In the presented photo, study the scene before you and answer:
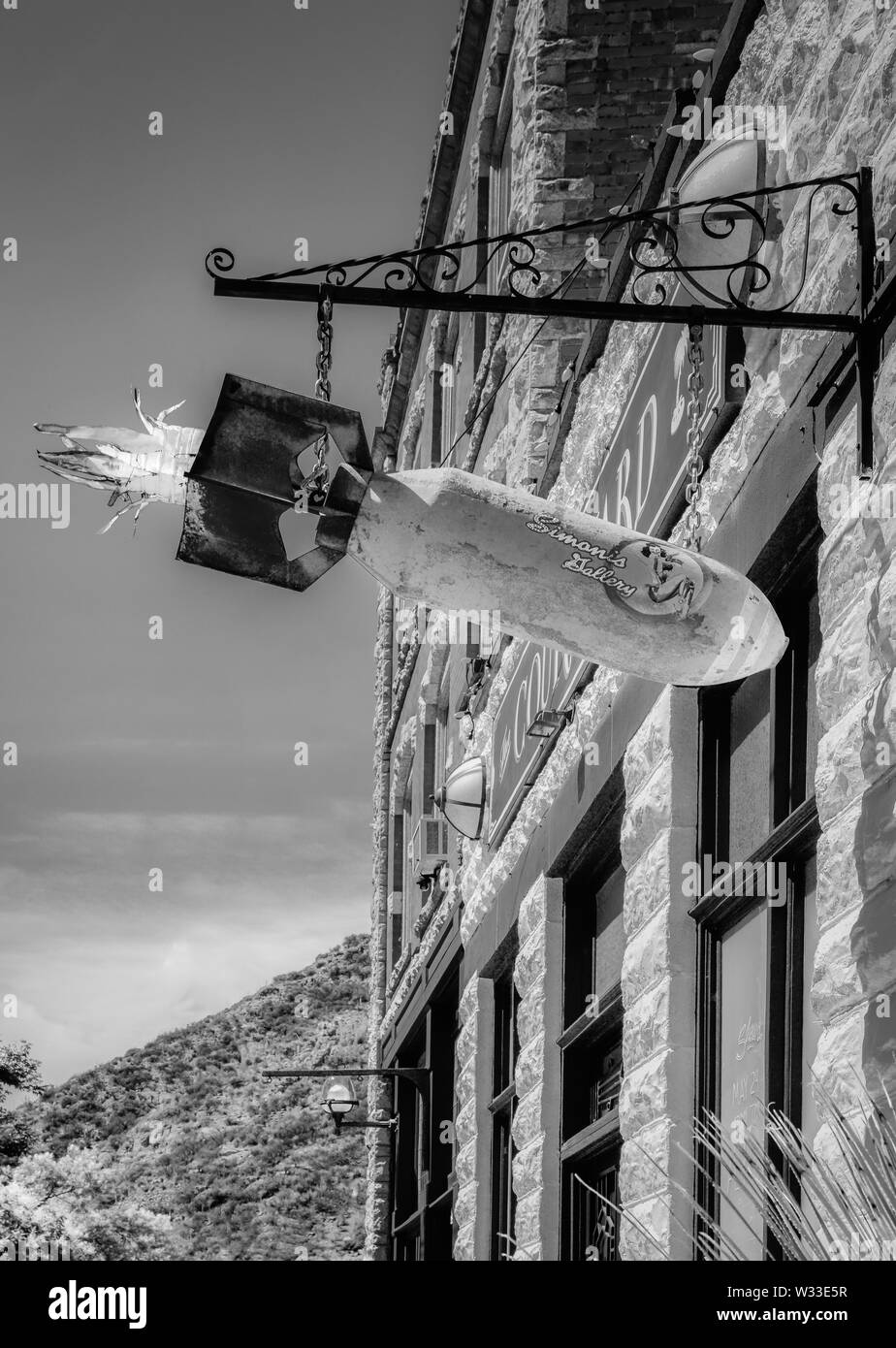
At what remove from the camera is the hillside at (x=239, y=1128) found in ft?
124

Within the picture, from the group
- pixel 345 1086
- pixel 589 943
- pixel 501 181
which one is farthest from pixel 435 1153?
pixel 501 181

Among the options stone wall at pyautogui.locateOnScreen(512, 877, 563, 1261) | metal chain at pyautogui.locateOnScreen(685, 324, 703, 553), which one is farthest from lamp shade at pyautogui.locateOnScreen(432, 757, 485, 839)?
metal chain at pyautogui.locateOnScreen(685, 324, 703, 553)

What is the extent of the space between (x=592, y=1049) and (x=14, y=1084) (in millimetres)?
18841

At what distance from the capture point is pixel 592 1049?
31.4ft

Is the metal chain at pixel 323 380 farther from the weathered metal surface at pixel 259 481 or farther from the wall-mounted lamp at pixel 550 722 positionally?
the wall-mounted lamp at pixel 550 722

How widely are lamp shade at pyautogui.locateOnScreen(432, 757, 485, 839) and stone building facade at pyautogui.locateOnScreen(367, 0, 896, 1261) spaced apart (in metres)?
0.18

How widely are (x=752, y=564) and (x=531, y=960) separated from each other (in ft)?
14.9

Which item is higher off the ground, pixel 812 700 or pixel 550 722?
pixel 550 722

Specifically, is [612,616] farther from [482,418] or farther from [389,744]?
[389,744]

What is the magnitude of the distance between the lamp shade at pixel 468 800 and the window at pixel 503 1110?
4.00ft

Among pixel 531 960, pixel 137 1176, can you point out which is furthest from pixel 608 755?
pixel 137 1176

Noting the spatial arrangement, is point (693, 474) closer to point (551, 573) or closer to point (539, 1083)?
point (551, 573)

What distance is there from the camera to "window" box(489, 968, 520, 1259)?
11664mm

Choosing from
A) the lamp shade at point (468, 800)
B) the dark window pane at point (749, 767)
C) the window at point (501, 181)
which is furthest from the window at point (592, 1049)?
the window at point (501, 181)
